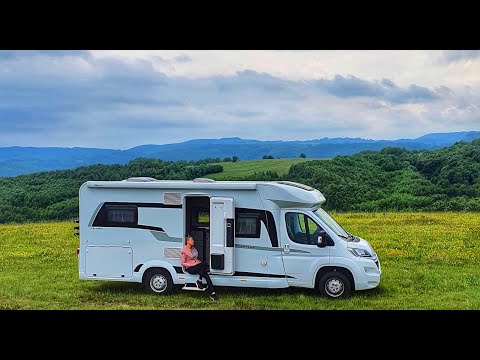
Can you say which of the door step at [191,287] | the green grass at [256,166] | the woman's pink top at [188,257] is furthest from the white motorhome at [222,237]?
the green grass at [256,166]

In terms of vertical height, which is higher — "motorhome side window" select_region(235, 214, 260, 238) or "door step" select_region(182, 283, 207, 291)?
"motorhome side window" select_region(235, 214, 260, 238)

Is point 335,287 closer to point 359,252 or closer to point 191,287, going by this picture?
point 359,252

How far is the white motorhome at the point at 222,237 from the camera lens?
12.3 metres

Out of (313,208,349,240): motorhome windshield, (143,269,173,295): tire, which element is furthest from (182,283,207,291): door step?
(313,208,349,240): motorhome windshield

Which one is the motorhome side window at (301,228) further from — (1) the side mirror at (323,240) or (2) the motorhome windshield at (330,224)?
(2) the motorhome windshield at (330,224)

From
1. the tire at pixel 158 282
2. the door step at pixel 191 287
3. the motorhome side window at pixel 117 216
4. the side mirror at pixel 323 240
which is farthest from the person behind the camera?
the motorhome side window at pixel 117 216

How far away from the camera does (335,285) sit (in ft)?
40.1

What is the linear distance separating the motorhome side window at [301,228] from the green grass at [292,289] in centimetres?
121

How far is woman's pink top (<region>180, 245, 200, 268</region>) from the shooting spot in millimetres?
12328

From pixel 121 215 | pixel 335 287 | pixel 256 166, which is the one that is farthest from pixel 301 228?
pixel 256 166

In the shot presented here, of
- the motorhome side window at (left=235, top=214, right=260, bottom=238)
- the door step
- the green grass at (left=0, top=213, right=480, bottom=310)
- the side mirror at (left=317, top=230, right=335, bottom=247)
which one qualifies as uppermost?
the motorhome side window at (left=235, top=214, right=260, bottom=238)

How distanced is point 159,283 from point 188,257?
104 centimetres

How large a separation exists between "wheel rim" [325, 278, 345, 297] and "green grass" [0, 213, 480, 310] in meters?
0.20

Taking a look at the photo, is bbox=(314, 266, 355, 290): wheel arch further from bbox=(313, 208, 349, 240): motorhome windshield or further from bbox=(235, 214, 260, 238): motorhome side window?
bbox=(235, 214, 260, 238): motorhome side window
